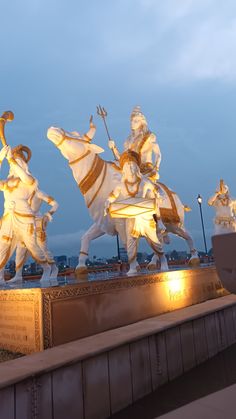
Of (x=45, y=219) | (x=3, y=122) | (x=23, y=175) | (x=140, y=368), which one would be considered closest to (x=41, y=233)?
(x=45, y=219)

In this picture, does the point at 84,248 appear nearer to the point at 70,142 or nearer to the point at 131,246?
the point at 131,246

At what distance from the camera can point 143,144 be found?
725 centimetres

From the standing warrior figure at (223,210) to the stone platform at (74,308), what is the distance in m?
3.95

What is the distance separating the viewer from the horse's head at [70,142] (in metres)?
5.45

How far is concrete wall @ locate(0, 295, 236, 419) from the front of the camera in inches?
92.1

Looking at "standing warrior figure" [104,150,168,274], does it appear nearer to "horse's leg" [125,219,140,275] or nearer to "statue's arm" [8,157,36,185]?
"horse's leg" [125,219,140,275]

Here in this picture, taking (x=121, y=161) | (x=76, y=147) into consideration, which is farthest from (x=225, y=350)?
(x=76, y=147)

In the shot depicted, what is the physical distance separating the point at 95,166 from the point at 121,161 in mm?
474

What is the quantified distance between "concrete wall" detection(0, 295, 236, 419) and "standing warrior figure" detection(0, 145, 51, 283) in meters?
2.26

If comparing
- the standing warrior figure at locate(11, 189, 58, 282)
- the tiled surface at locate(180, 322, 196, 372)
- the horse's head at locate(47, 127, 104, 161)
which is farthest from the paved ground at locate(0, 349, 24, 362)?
the horse's head at locate(47, 127, 104, 161)

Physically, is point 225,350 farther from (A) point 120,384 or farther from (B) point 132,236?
(B) point 132,236

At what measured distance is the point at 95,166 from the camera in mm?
5809

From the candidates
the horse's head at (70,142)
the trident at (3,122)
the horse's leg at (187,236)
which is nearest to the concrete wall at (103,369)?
the horse's head at (70,142)

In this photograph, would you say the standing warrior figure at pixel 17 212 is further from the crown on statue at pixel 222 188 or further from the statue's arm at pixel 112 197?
the crown on statue at pixel 222 188
